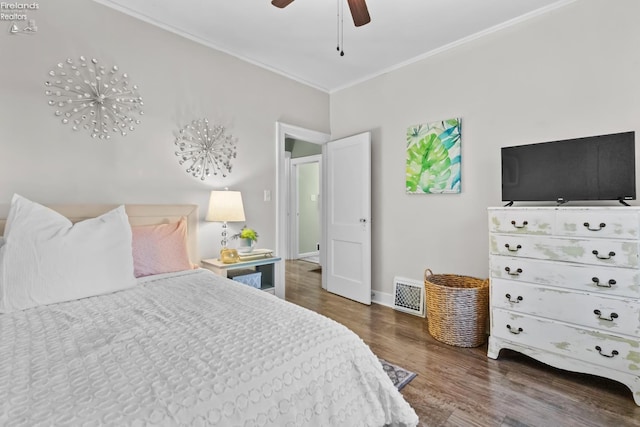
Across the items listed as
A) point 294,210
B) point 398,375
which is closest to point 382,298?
point 398,375

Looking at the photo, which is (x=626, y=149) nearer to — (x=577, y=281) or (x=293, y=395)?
(x=577, y=281)

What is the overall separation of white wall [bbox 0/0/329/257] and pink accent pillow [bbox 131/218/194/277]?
0.39 m

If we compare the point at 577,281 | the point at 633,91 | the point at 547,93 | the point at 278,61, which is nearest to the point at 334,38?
the point at 278,61

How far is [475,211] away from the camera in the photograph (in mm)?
2773

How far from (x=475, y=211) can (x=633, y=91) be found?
50.4 inches

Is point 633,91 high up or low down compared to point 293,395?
up

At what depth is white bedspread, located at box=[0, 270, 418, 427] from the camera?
76cm

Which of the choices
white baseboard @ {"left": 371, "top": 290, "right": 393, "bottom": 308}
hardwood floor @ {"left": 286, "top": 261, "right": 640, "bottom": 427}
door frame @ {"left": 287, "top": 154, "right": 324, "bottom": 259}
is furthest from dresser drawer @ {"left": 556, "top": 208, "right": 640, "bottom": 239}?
door frame @ {"left": 287, "top": 154, "right": 324, "bottom": 259}

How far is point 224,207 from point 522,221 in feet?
7.62

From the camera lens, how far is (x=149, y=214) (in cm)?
245

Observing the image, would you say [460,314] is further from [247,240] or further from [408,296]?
[247,240]

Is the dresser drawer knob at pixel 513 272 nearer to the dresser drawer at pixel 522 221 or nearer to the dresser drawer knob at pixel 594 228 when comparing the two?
the dresser drawer at pixel 522 221

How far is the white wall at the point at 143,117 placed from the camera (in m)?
2.00

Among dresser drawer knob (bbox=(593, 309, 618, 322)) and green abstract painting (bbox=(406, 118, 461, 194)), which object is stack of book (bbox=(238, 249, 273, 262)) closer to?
green abstract painting (bbox=(406, 118, 461, 194))
